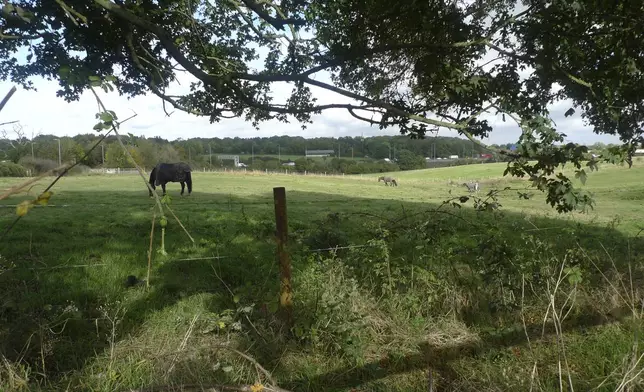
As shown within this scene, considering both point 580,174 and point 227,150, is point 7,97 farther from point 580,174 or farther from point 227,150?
point 227,150

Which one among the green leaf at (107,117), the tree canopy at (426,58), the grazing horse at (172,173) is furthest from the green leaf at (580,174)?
the grazing horse at (172,173)

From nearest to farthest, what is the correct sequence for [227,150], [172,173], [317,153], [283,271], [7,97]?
[7,97] → [283,271] → [227,150] → [172,173] → [317,153]

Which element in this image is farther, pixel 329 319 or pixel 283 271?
pixel 283 271

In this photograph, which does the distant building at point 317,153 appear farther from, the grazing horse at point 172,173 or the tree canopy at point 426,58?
the tree canopy at point 426,58

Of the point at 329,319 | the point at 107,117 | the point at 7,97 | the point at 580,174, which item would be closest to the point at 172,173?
the point at 329,319

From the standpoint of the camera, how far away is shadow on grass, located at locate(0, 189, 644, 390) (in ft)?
15.6

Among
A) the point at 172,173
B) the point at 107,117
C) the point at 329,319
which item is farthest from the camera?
the point at 172,173

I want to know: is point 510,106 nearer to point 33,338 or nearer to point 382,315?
point 382,315

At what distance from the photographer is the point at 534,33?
233 inches

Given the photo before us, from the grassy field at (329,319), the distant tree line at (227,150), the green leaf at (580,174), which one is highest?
the distant tree line at (227,150)

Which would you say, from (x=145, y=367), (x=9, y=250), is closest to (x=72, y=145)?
(x=145, y=367)

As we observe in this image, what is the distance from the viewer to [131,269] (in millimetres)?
6727

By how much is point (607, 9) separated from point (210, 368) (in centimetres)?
668

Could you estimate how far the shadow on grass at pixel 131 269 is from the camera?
15.6 ft
